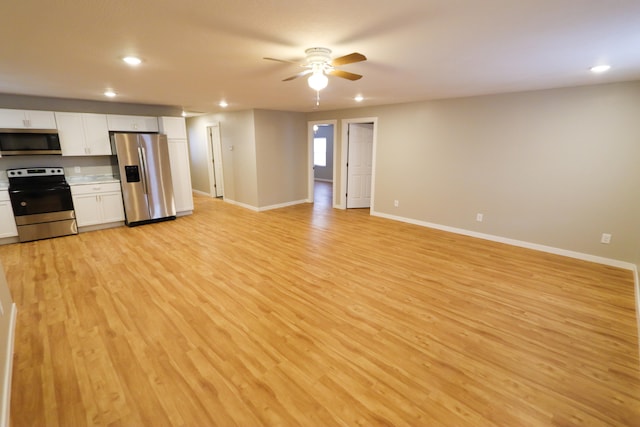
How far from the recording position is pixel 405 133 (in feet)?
18.7

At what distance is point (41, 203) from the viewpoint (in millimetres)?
4715

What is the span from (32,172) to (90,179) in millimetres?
778

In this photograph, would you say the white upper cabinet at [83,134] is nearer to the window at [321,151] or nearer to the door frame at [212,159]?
the door frame at [212,159]

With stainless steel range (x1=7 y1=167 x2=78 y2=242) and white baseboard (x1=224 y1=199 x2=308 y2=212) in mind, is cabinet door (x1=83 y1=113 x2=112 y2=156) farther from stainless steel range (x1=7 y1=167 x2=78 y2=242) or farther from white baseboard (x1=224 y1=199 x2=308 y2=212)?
white baseboard (x1=224 y1=199 x2=308 y2=212)

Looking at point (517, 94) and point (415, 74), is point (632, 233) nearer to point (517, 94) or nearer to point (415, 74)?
point (517, 94)

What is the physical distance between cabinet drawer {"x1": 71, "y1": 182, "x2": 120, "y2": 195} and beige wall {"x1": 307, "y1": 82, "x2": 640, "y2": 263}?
5516 millimetres

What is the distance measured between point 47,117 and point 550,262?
8218 mm

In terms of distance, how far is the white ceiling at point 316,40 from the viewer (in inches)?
66.1

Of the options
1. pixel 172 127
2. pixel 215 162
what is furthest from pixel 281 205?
pixel 172 127

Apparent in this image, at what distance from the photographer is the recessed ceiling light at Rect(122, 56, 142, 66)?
264cm

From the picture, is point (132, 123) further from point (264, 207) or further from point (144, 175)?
point (264, 207)

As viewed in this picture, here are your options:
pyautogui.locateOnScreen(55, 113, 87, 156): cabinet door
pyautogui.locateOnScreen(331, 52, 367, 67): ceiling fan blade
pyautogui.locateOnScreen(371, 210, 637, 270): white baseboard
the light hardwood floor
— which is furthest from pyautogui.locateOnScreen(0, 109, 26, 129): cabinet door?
pyautogui.locateOnScreen(371, 210, 637, 270): white baseboard

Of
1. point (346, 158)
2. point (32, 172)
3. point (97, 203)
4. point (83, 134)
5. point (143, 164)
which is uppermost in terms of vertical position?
point (83, 134)

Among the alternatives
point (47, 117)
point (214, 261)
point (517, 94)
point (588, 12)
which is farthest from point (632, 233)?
point (47, 117)
